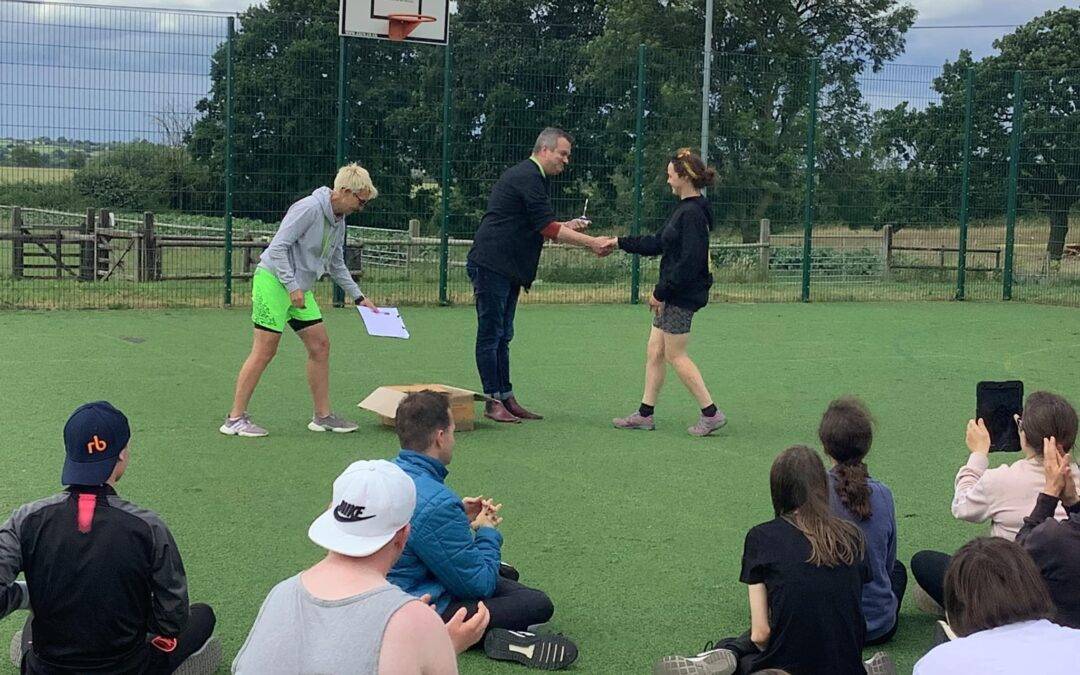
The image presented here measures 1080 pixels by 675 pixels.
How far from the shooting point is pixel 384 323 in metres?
8.28

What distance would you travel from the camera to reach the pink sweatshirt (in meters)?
4.48

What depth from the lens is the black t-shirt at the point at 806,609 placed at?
3920 mm

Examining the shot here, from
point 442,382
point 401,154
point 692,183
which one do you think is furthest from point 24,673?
point 401,154

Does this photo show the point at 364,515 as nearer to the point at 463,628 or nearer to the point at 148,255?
the point at 463,628

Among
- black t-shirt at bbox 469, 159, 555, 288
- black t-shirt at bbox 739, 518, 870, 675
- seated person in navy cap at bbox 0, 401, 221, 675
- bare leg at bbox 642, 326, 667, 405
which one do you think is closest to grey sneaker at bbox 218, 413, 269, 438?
black t-shirt at bbox 469, 159, 555, 288

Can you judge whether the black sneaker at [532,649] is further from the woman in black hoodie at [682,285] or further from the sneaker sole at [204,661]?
the woman in black hoodie at [682,285]

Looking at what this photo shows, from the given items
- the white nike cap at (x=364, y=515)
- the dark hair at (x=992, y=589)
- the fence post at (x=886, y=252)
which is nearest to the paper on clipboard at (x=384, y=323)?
the white nike cap at (x=364, y=515)

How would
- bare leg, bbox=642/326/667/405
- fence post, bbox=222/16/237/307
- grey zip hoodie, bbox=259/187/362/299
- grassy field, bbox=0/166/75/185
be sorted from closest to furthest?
grey zip hoodie, bbox=259/187/362/299, bare leg, bbox=642/326/667/405, grassy field, bbox=0/166/75/185, fence post, bbox=222/16/237/307

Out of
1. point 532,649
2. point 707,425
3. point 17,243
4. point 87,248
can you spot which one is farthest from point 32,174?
point 532,649

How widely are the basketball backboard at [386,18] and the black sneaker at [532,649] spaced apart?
11.7 metres

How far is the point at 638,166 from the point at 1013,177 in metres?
5.76

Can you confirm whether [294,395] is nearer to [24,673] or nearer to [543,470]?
[543,470]

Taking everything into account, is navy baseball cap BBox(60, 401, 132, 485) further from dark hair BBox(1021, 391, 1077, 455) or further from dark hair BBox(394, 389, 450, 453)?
dark hair BBox(1021, 391, 1077, 455)

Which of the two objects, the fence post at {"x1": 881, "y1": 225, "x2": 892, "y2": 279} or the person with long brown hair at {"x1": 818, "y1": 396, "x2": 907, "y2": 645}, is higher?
the fence post at {"x1": 881, "y1": 225, "x2": 892, "y2": 279}
